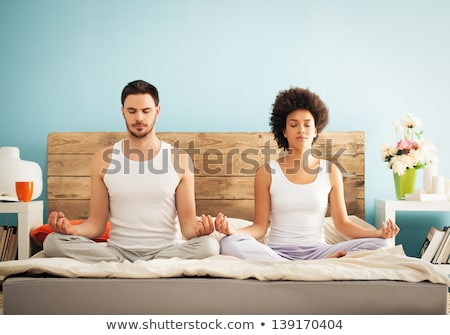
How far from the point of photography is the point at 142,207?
2152 mm

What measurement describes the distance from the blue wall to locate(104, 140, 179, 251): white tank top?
1295 millimetres

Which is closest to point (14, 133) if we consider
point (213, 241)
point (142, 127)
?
point (142, 127)

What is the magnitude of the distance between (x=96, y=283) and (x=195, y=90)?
6.38 ft

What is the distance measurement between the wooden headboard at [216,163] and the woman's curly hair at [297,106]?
0.79 m

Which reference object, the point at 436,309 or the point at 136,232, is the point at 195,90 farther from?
the point at 436,309

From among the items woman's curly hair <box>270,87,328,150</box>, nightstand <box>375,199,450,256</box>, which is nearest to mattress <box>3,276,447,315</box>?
woman's curly hair <box>270,87,328,150</box>

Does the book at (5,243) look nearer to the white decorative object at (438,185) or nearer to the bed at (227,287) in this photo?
the bed at (227,287)

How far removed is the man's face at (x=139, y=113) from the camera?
2.18 metres

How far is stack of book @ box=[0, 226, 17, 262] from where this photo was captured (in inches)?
120

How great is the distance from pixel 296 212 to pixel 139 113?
79cm

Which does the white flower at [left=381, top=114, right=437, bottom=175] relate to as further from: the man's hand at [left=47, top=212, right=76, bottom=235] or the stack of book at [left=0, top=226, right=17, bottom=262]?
the stack of book at [left=0, top=226, right=17, bottom=262]

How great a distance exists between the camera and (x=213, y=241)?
82.2 inches

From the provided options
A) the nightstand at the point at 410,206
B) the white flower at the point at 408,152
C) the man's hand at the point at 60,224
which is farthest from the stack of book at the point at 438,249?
the man's hand at the point at 60,224

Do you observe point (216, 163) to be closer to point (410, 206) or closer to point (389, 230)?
point (410, 206)
